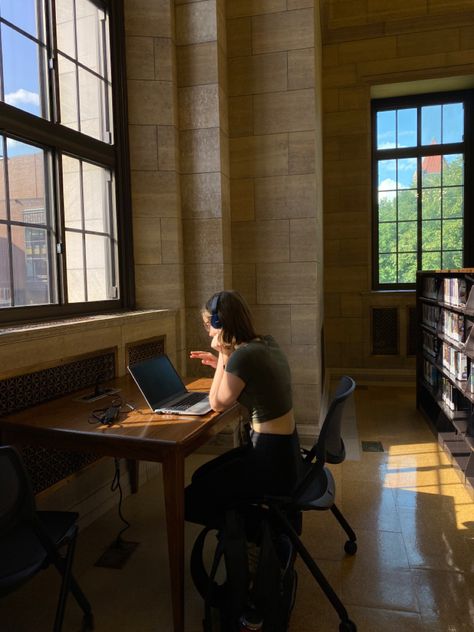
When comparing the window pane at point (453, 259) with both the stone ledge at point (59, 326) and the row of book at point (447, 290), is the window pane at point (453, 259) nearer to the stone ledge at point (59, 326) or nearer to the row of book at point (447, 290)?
the row of book at point (447, 290)

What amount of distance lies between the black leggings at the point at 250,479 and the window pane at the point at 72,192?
6.03 feet

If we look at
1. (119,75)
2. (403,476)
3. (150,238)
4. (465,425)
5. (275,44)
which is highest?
(275,44)

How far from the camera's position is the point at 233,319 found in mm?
2006

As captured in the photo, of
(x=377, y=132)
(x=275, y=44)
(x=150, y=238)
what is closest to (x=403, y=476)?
(x=150, y=238)

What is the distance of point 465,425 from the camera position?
332 cm

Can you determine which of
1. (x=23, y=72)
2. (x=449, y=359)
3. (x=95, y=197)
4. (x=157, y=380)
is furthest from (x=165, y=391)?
(x=449, y=359)

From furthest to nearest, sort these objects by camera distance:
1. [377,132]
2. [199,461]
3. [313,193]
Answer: [377,132] → [313,193] → [199,461]

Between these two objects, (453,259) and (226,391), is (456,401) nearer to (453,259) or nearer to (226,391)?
(226,391)

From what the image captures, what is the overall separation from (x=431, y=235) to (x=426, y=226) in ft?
0.42

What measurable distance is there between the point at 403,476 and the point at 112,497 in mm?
1864

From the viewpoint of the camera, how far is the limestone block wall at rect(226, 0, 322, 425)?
3.73 meters

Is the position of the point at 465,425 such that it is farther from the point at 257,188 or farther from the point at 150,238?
the point at 150,238

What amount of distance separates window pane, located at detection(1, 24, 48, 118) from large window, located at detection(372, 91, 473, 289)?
4543mm

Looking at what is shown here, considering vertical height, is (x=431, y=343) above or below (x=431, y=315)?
below
